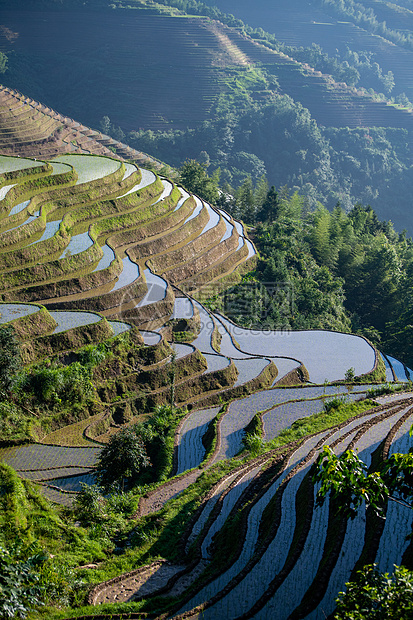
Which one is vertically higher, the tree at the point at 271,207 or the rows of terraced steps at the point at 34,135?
the tree at the point at 271,207

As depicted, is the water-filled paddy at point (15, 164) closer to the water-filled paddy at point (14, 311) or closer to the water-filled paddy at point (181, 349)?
the water-filled paddy at point (14, 311)

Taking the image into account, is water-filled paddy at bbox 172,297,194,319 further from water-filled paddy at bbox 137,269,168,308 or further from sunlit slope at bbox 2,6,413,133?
sunlit slope at bbox 2,6,413,133

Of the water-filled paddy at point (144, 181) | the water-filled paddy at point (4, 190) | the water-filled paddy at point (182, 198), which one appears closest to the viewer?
the water-filled paddy at point (4, 190)

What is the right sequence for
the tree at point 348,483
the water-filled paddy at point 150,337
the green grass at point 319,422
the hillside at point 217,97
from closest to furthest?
1. the tree at point 348,483
2. the green grass at point 319,422
3. the water-filled paddy at point 150,337
4. the hillside at point 217,97

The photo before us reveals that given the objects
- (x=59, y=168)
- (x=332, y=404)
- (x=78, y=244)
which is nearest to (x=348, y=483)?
(x=332, y=404)

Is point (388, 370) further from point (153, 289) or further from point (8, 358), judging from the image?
point (8, 358)

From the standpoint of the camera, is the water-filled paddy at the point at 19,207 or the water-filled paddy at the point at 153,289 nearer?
the water-filled paddy at the point at 153,289

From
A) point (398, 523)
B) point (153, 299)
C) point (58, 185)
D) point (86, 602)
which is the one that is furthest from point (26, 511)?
point (58, 185)

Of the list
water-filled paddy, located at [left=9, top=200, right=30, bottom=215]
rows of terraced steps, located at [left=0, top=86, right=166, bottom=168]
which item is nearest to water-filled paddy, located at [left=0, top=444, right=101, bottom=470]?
water-filled paddy, located at [left=9, top=200, right=30, bottom=215]

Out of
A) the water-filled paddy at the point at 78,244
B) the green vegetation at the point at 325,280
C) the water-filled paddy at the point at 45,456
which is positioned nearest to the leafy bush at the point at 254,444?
the water-filled paddy at the point at 45,456
